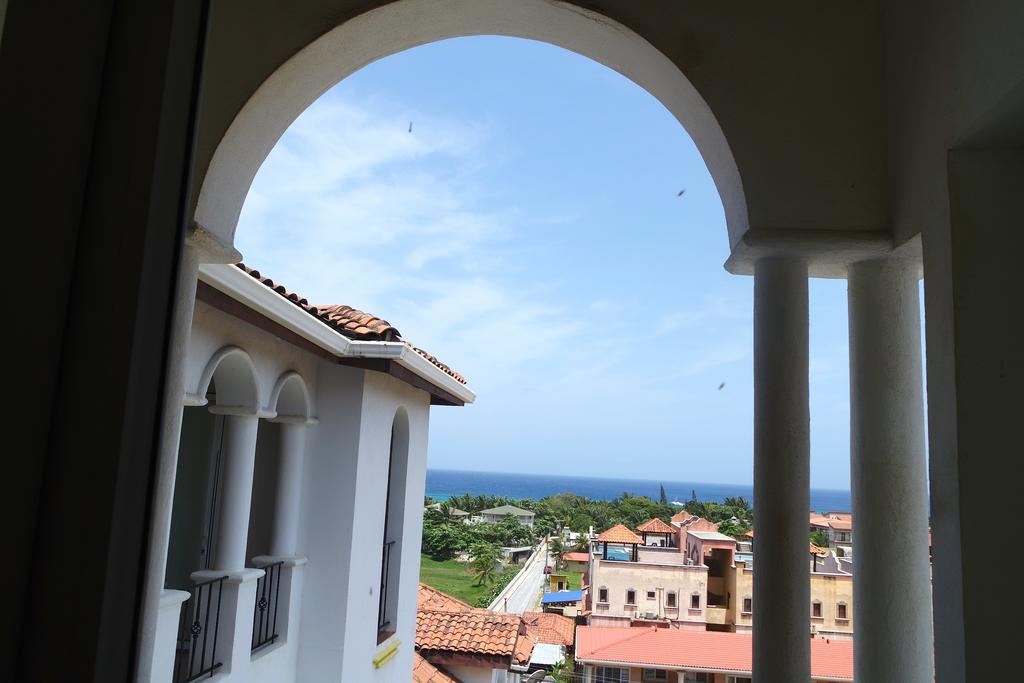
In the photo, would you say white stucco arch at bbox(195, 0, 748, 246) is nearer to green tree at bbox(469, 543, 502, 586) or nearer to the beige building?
the beige building

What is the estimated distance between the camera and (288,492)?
21.3 feet

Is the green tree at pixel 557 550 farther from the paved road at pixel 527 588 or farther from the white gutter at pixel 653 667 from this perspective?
the white gutter at pixel 653 667

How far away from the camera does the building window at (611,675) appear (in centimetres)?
2156

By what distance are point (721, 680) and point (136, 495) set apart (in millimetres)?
21833

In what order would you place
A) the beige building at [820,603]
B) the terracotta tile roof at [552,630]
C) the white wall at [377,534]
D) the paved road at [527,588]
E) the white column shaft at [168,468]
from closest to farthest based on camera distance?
1. the white column shaft at [168,468]
2. the white wall at [377,534]
3. the beige building at [820,603]
4. the terracotta tile roof at [552,630]
5. the paved road at [527,588]

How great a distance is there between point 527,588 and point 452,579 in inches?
273

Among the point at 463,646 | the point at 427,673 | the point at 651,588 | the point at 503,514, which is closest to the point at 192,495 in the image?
the point at 427,673

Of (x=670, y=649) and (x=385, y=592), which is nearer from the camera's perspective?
(x=385, y=592)

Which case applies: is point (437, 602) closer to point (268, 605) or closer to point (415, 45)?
point (268, 605)

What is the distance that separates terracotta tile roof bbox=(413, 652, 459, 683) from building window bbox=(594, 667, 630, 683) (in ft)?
39.0

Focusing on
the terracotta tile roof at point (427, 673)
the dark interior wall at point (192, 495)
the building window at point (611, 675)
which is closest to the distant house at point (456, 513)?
the building window at point (611, 675)

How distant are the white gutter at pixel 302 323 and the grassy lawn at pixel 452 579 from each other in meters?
40.8

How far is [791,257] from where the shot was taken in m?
2.55

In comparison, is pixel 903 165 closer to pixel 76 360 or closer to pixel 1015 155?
pixel 1015 155
